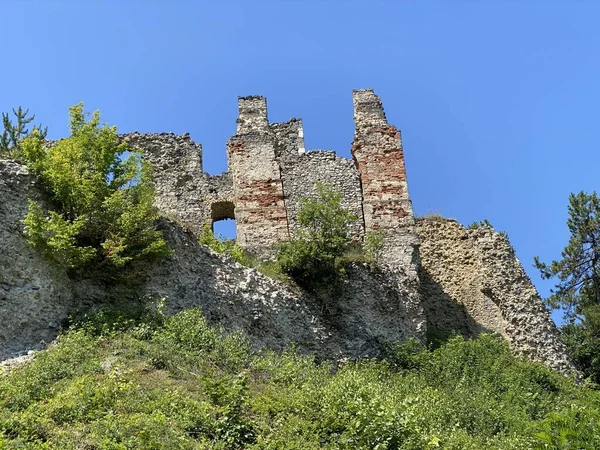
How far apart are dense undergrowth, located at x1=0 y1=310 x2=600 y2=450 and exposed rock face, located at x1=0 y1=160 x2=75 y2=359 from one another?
1.59ft

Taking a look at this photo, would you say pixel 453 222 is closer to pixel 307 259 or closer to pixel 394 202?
pixel 394 202

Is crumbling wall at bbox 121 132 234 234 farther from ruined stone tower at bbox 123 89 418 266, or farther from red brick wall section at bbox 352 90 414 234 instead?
red brick wall section at bbox 352 90 414 234

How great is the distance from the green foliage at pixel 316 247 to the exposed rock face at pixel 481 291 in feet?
12.2

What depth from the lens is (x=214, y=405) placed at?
9.68 m

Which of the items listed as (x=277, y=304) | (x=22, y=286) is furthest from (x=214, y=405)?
(x=277, y=304)

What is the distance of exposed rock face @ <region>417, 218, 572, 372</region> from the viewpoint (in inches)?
698

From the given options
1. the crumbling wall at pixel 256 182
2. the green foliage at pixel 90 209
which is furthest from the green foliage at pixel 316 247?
the green foliage at pixel 90 209

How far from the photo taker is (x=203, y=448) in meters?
8.51

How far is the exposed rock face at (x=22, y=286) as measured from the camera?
11398mm

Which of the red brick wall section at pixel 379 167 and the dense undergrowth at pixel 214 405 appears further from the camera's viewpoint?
the red brick wall section at pixel 379 167

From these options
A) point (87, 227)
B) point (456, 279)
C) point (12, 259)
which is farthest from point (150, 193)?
point (456, 279)

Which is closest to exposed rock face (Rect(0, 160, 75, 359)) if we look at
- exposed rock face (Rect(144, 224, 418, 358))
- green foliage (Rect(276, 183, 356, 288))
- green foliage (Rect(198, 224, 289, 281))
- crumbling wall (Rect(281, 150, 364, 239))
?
exposed rock face (Rect(144, 224, 418, 358))

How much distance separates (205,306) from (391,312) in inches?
163

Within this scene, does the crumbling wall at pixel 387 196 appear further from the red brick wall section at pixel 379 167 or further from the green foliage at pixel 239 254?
the green foliage at pixel 239 254
